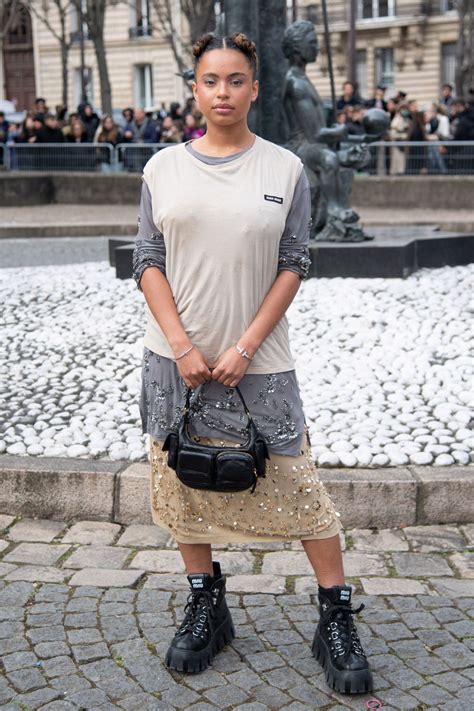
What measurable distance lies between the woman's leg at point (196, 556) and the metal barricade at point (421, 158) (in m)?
16.0

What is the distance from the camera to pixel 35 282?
10.1 metres

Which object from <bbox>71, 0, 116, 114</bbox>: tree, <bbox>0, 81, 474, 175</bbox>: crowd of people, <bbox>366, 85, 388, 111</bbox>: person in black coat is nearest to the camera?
<bbox>0, 81, 474, 175</bbox>: crowd of people

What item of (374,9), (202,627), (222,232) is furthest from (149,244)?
(374,9)

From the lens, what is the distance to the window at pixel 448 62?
157 ft

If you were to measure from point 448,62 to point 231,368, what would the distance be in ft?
155

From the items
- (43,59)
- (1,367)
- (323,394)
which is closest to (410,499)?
(323,394)

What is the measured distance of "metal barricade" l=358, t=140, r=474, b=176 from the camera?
1891cm

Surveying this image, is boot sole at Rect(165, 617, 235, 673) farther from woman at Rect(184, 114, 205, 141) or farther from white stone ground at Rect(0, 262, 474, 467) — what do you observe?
woman at Rect(184, 114, 205, 141)

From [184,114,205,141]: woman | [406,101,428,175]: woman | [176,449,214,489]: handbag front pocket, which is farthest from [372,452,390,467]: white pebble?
[184,114,205,141]: woman

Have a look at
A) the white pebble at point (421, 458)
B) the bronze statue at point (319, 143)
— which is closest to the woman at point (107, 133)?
the bronze statue at point (319, 143)

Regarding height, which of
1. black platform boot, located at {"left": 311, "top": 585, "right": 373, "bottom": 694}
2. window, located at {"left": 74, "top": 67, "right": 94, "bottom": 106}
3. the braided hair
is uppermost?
window, located at {"left": 74, "top": 67, "right": 94, "bottom": 106}

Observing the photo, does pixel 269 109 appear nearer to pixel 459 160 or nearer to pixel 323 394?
pixel 323 394

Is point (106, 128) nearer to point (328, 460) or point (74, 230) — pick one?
point (74, 230)

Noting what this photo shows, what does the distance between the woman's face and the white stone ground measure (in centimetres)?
223
